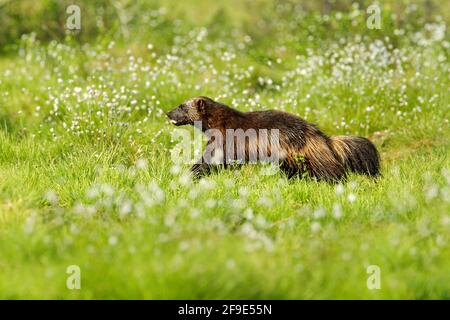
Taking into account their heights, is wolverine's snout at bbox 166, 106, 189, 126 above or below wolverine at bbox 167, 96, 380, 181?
above

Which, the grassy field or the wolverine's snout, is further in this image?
the wolverine's snout

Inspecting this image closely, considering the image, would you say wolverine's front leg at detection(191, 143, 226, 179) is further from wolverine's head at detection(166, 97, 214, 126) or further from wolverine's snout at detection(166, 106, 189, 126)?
wolverine's snout at detection(166, 106, 189, 126)

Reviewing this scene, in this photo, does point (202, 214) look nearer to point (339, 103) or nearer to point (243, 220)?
point (243, 220)

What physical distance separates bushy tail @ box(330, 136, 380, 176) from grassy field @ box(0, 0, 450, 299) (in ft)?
0.70

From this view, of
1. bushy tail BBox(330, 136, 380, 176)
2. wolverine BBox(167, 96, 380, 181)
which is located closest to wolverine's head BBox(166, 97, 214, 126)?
wolverine BBox(167, 96, 380, 181)

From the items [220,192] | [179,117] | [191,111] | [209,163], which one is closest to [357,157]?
[209,163]

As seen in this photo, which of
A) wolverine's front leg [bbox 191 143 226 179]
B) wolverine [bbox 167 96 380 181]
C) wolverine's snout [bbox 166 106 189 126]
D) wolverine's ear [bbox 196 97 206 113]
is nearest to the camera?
wolverine [bbox 167 96 380 181]

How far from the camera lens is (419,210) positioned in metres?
5.66

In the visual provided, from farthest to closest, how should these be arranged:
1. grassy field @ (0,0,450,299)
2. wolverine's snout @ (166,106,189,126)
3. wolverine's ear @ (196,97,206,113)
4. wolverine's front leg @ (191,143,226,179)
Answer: wolverine's snout @ (166,106,189,126)
wolverine's ear @ (196,97,206,113)
wolverine's front leg @ (191,143,226,179)
grassy field @ (0,0,450,299)

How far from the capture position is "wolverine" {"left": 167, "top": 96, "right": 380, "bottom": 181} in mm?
7160

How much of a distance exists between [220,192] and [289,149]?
1.23 meters

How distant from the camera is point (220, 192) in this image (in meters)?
6.31

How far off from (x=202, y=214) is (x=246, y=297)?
131 cm
